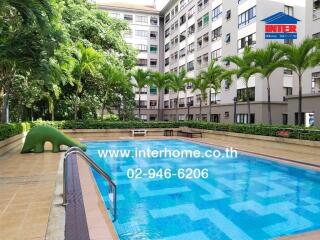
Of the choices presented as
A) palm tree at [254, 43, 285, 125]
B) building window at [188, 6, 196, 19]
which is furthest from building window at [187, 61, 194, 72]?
palm tree at [254, 43, 285, 125]

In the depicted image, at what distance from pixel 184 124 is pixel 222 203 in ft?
72.2

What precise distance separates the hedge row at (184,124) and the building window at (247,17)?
41.5 ft

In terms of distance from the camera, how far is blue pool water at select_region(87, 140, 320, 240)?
22.7ft

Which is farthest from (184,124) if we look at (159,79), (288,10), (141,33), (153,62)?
(141,33)

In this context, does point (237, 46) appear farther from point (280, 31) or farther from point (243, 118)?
point (280, 31)

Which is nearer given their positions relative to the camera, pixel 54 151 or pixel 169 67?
pixel 54 151

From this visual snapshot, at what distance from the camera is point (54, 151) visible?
1538cm

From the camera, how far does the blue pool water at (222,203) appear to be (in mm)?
6914

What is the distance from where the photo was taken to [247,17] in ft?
108

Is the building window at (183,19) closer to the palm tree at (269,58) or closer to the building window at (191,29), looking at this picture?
the building window at (191,29)

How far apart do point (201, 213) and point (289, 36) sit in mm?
16443

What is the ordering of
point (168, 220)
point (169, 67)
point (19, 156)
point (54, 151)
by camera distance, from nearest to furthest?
point (168, 220)
point (19, 156)
point (54, 151)
point (169, 67)

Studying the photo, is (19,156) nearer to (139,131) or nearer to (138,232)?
(138,232)

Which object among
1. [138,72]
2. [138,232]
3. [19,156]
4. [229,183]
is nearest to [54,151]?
[19,156]
